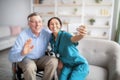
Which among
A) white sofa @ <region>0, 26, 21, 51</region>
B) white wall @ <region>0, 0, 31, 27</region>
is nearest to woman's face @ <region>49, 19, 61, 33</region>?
white sofa @ <region>0, 26, 21, 51</region>

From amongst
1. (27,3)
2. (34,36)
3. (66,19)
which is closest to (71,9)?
(66,19)

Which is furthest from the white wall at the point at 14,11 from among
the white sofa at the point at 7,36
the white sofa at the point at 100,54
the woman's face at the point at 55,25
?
the woman's face at the point at 55,25

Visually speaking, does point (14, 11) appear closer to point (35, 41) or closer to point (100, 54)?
point (35, 41)

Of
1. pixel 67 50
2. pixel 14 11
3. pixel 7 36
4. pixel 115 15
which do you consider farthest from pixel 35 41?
pixel 14 11

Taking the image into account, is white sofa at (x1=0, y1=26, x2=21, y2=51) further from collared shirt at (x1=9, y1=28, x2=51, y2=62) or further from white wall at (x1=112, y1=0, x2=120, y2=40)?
white wall at (x1=112, y1=0, x2=120, y2=40)

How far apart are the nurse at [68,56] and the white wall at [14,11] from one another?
13.9ft

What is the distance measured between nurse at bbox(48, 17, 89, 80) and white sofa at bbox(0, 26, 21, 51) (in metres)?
2.92

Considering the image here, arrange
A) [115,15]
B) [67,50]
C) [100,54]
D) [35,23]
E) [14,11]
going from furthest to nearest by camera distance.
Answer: [14,11] < [115,15] < [100,54] < [35,23] < [67,50]

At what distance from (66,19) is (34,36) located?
370 centimetres

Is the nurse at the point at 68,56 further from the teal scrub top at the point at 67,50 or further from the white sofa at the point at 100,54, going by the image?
the white sofa at the point at 100,54

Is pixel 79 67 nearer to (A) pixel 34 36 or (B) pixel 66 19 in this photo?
(A) pixel 34 36

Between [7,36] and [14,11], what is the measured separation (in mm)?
1397

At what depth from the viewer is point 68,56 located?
69.3 inches

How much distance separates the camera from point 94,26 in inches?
204
